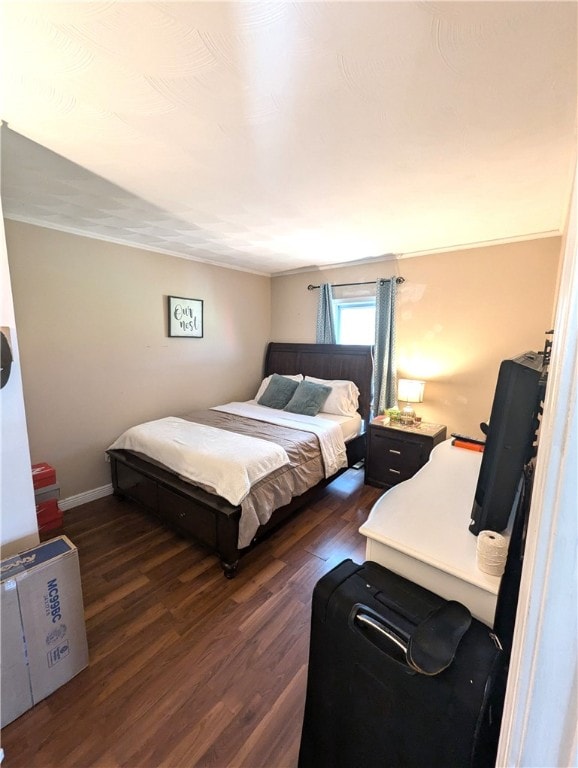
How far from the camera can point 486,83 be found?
1.06 m

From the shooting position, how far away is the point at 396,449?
2.97 metres

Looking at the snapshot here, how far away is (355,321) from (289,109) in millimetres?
2780

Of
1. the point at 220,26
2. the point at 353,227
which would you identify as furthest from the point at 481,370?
the point at 220,26

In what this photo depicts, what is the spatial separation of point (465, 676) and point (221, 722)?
1.07 meters

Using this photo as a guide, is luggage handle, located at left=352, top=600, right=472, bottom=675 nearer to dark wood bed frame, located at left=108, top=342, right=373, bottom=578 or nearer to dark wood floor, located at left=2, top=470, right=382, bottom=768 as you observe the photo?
dark wood floor, located at left=2, top=470, right=382, bottom=768

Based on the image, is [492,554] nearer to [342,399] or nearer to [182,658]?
[182,658]

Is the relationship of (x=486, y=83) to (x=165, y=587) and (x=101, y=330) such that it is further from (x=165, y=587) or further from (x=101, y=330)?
(x=101, y=330)

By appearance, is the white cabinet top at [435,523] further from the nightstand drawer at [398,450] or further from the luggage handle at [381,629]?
the nightstand drawer at [398,450]

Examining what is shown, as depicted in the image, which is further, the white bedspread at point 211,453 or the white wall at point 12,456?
the white bedspread at point 211,453

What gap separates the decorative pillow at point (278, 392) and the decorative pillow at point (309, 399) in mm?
105

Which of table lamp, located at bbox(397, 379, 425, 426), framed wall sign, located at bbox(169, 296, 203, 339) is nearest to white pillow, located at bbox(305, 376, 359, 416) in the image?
table lamp, located at bbox(397, 379, 425, 426)

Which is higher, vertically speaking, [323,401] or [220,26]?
[220,26]

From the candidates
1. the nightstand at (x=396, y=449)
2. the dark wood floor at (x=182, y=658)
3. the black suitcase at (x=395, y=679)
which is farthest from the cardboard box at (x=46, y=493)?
the nightstand at (x=396, y=449)

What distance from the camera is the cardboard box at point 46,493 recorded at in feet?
7.48
